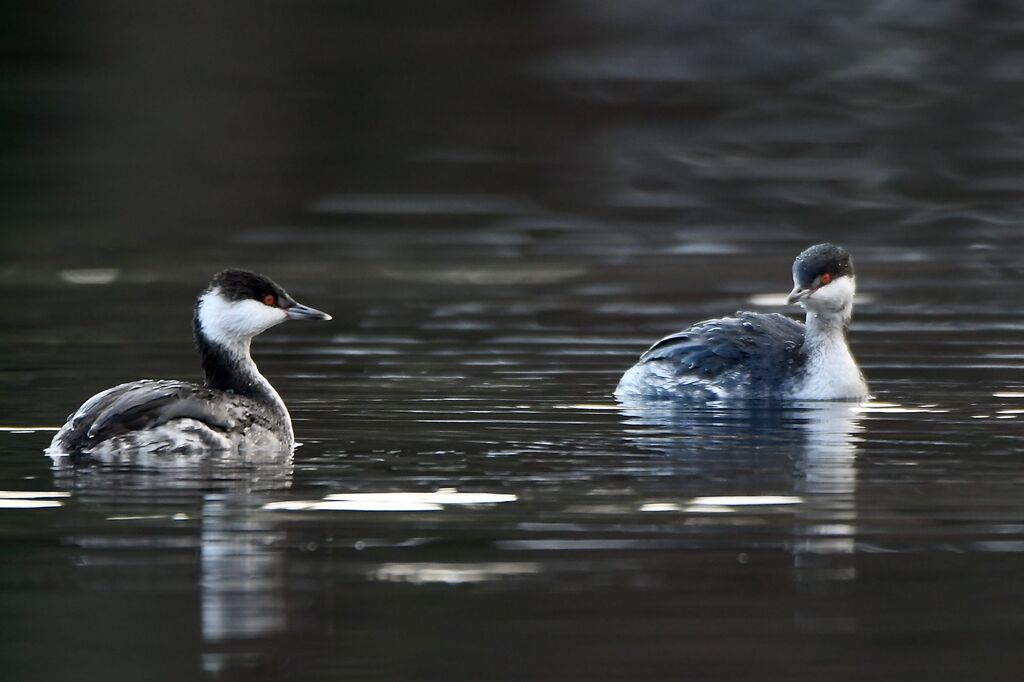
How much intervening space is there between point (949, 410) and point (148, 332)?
20.5 ft

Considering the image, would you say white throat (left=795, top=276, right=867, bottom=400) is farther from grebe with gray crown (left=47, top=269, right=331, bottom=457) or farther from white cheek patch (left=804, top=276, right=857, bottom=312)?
grebe with gray crown (left=47, top=269, right=331, bottom=457)

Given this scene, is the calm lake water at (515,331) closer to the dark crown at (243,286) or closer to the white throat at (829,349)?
Result: the white throat at (829,349)

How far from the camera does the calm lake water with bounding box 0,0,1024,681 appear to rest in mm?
7520

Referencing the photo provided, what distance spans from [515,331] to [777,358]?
2815mm

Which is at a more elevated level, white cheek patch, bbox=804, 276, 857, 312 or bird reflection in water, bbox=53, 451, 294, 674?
white cheek patch, bbox=804, 276, 857, 312

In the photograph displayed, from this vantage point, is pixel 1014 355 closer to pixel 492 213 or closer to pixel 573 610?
pixel 573 610

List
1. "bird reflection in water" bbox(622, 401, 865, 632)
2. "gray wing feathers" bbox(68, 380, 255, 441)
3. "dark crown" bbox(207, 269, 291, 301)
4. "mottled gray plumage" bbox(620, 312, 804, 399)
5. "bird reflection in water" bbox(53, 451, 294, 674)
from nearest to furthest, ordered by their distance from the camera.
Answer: "bird reflection in water" bbox(53, 451, 294, 674), "bird reflection in water" bbox(622, 401, 865, 632), "gray wing feathers" bbox(68, 380, 255, 441), "dark crown" bbox(207, 269, 291, 301), "mottled gray plumage" bbox(620, 312, 804, 399)

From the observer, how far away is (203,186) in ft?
87.1

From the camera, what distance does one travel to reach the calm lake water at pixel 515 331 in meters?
7.52

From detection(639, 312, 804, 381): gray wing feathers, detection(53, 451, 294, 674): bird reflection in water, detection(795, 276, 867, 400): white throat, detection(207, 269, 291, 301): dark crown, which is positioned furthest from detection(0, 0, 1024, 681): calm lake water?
detection(207, 269, 291, 301): dark crown

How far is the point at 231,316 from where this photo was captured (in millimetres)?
11336

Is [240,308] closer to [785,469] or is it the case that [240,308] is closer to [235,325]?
[235,325]

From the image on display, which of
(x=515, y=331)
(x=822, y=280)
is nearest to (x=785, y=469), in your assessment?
(x=822, y=280)

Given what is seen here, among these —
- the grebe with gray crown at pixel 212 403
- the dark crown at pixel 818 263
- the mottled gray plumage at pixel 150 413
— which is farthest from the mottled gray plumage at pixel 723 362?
the mottled gray plumage at pixel 150 413
